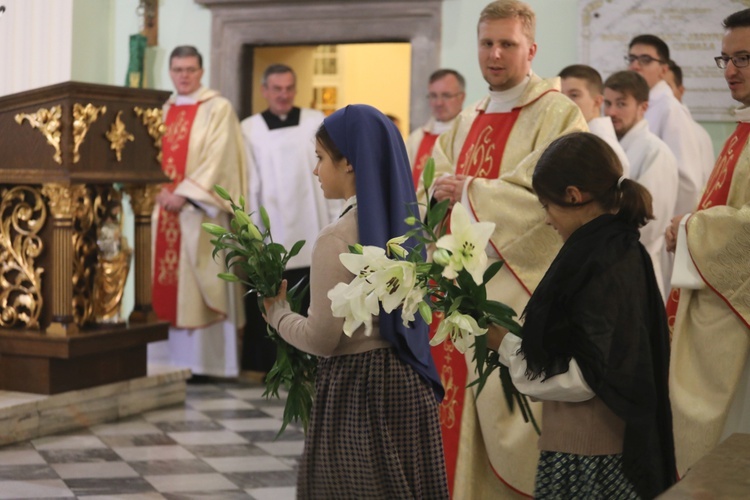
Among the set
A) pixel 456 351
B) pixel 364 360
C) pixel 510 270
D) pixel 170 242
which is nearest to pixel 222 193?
pixel 364 360

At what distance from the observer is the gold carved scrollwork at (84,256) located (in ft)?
19.8

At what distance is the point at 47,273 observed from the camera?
6.01 m

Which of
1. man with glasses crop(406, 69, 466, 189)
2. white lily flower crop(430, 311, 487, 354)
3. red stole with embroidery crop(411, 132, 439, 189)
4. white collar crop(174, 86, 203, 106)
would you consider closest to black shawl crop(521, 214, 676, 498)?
white lily flower crop(430, 311, 487, 354)

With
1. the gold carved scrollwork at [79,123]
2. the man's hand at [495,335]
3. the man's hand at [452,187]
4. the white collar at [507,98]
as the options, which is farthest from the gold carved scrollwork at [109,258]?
the man's hand at [495,335]

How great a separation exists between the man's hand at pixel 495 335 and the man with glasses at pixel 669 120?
3.77 meters

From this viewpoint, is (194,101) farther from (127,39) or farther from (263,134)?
(127,39)

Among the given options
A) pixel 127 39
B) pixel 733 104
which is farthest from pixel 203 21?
pixel 733 104

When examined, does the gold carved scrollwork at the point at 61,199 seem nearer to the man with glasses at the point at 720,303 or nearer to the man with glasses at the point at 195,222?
the man with glasses at the point at 195,222

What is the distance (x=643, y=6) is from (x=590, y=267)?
5600 millimetres

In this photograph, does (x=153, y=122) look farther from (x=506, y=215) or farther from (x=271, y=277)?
(x=271, y=277)

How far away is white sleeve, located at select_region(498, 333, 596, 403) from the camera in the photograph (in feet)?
8.75

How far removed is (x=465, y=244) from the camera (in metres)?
2.31

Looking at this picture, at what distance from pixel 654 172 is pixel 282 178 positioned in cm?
317

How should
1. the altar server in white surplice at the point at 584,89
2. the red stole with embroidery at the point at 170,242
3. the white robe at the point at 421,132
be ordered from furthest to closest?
1. the red stole with embroidery at the point at 170,242
2. the white robe at the point at 421,132
3. the altar server in white surplice at the point at 584,89
